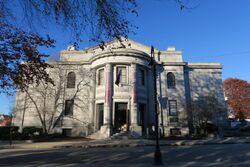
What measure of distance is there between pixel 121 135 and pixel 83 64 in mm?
12667

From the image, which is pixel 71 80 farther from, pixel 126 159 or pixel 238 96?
pixel 238 96

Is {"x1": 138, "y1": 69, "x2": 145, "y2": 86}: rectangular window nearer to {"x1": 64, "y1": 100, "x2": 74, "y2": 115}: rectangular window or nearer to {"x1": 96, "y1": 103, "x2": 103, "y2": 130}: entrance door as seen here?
{"x1": 96, "y1": 103, "x2": 103, "y2": 130}: entrance door

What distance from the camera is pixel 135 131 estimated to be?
24.7 m

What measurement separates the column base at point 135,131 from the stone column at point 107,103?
2471 millimetres

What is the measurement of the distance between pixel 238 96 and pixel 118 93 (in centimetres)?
3497

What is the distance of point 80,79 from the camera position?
31.5 meters

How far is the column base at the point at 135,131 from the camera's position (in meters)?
24.5

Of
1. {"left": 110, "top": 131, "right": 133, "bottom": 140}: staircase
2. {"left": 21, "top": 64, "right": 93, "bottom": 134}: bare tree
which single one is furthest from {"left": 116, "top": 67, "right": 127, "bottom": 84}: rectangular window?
{"left": 110, "top": 131, "right": 133, "bottom": 140}: staircase

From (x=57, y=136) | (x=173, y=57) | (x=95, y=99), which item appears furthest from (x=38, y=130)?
(x=173, y=57)

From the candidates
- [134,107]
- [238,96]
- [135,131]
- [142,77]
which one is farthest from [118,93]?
[238,96]

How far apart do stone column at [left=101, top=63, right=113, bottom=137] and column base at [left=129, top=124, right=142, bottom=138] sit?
97.3 inches

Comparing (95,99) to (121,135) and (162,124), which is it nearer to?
(121,135)

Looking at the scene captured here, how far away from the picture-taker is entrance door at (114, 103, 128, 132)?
87.6 ft

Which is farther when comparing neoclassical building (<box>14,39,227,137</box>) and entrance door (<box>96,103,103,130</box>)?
entrance door (<box>96,103,103,130</box>)
